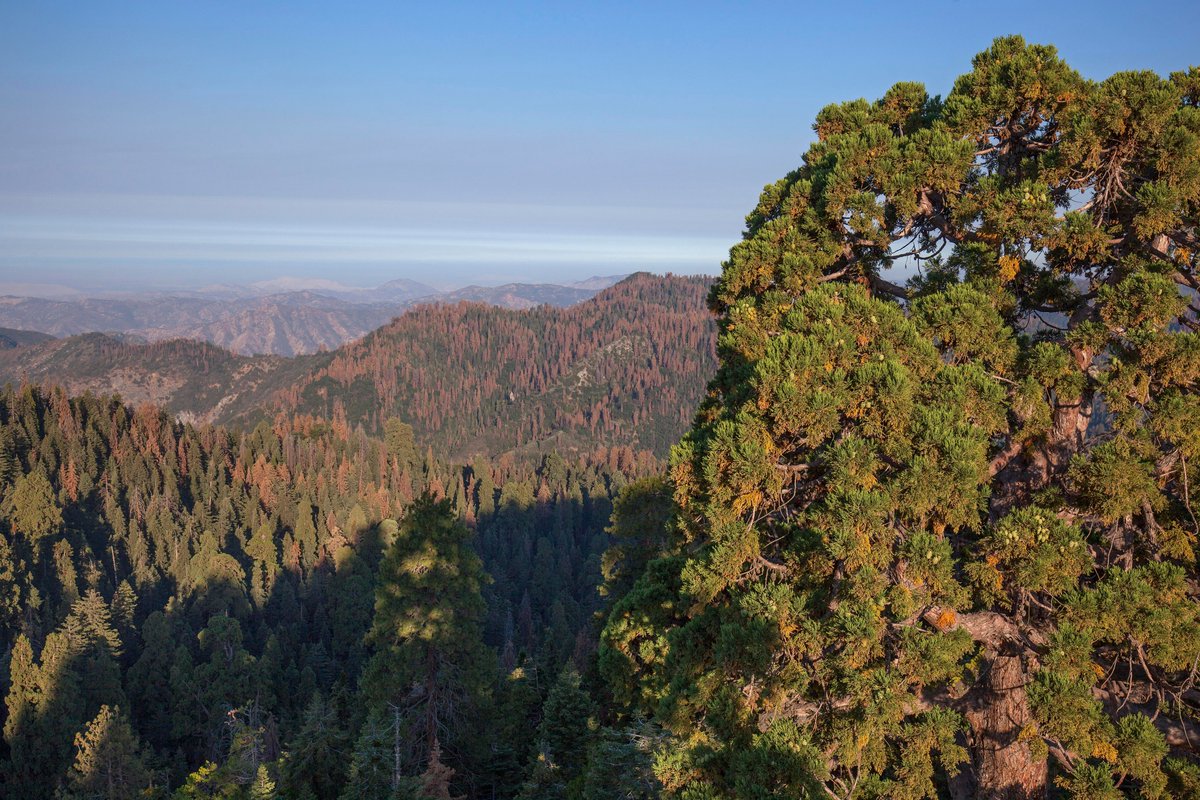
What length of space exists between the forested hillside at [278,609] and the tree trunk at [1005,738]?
15.3 m

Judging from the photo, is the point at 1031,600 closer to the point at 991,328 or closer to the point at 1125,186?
the point at 991,328

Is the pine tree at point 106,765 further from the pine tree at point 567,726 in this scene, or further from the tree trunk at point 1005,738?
the tree trunk at point 1005,738

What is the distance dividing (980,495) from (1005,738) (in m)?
3.82

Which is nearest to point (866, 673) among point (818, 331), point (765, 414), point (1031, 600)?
point (1031, 600)

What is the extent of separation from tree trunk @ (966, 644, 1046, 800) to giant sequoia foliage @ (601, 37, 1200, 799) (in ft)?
0.13

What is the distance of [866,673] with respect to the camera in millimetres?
8953

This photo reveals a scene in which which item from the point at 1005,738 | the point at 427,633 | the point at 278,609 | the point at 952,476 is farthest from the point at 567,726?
the point at 278,609

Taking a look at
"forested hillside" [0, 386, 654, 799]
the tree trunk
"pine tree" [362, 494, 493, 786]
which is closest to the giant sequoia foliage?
the tree trunk

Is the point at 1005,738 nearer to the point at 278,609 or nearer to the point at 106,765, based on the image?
the point at 106,765

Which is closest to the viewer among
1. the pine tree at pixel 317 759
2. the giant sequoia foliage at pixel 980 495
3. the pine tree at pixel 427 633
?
the giant sequoia foliage at pixel 980 495

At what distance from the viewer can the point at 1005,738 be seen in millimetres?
10320

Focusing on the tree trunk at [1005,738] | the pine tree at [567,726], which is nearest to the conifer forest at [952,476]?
the tree trunk at [1005,738]

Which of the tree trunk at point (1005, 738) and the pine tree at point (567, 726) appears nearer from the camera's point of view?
the tree trunk at point (1005, 738)

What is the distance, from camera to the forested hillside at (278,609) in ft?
96.1
